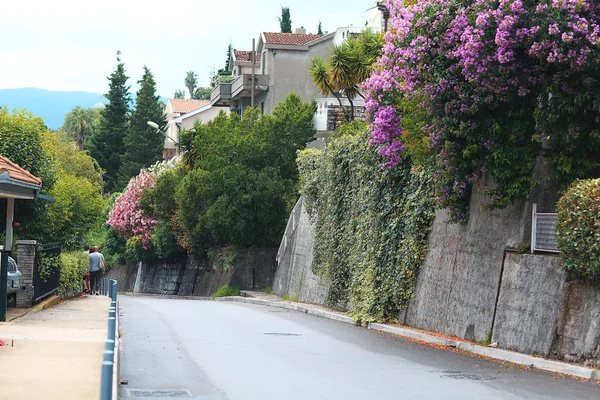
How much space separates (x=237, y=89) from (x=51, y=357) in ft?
149

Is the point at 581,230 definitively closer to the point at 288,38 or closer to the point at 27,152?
the point at 27,152

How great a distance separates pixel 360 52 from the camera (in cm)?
3841

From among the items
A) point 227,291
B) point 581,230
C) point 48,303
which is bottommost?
point 227,291

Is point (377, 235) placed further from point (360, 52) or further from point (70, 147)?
point (70, 147)

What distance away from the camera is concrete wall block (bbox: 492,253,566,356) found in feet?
48.1

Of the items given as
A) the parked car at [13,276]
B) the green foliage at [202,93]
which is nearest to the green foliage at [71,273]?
the parked car at [13,276]

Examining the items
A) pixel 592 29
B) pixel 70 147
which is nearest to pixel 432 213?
pixel 592 29

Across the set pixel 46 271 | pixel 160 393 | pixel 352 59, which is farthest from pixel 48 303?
pixel 352 59

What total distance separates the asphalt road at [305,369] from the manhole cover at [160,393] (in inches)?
0.5

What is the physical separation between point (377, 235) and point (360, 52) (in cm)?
1754

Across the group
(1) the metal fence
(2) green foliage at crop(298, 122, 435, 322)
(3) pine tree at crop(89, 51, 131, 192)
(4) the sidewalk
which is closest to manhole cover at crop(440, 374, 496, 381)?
(1) the metal fence

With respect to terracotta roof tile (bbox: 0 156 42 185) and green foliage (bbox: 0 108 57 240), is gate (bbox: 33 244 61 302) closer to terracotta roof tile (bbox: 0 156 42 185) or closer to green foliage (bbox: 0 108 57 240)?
green foliage (bbox: 0 108 57 240)

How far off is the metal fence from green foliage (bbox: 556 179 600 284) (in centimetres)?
100

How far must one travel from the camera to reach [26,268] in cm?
2069
